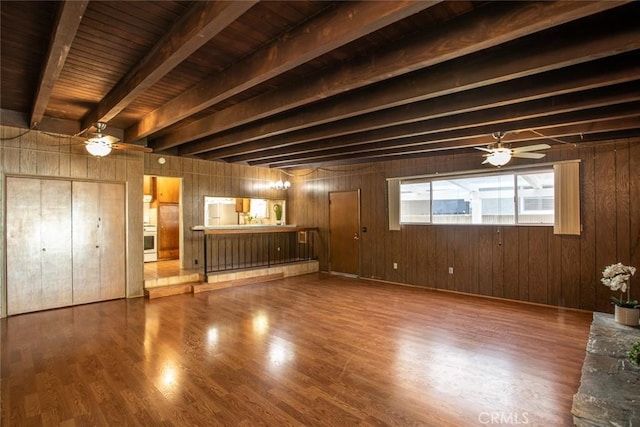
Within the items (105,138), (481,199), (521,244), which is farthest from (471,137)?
(105,138)

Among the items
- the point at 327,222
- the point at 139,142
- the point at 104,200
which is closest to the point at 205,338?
the point at 104,200

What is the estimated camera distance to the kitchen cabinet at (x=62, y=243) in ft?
16.1

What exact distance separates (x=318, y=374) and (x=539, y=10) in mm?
3210

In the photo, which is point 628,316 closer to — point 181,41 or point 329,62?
point 329,62

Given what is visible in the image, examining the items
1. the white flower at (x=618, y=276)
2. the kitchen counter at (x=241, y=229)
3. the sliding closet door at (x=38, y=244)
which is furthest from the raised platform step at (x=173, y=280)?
the white flower at (x=618, y=276)

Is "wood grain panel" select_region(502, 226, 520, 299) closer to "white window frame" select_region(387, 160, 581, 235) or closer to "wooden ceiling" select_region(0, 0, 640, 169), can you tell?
"white window frame" select_region(387, 160, 581, 235)

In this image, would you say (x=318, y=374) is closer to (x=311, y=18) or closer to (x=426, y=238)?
(x=311, y=18)

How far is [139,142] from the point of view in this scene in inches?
237

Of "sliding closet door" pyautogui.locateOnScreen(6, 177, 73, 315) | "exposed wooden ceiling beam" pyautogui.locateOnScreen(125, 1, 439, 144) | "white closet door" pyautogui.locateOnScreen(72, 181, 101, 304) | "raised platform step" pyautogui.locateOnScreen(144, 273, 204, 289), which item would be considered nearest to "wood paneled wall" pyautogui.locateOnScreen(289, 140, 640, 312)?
"raised platform step" pyautogui.locateOnScreen(144, 273, 204, 289)

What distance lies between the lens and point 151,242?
328 inches

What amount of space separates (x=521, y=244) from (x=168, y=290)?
6369mm

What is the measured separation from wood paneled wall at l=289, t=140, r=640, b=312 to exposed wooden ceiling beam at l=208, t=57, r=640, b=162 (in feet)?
9.26

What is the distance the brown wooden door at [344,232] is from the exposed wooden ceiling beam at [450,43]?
15.1 feet

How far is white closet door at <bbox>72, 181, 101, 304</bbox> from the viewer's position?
17.9 ft
